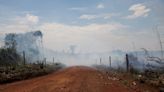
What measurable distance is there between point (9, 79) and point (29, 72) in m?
4.77

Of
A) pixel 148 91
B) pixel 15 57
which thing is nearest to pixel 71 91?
pixel 148 91

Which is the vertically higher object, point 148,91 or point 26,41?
point 26,41

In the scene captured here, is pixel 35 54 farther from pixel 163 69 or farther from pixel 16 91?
pixel 16 91

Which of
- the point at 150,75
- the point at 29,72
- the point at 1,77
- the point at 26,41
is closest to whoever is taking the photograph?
the point at 1,77

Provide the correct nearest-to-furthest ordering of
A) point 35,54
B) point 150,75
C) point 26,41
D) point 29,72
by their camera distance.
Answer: point 150,75
point 29,72
point 35,54
point 26,41

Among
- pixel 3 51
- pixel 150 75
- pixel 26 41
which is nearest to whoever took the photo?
pixel 150 75

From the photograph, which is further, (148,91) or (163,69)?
(163,69)

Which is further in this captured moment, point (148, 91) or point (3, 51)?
point (3, 51)

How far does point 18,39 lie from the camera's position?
380ft

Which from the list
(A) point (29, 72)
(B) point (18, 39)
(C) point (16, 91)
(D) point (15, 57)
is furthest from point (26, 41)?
(C) point (16, 91)

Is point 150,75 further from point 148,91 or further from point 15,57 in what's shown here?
point 15,57

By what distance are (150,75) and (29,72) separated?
42.4ft

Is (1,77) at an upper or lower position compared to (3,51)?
lower

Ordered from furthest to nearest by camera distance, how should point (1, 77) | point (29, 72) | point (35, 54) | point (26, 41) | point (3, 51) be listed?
point (26, 41)
point (35, 54)
point (3, 51)
point (29, 72)
point (1, 77)
